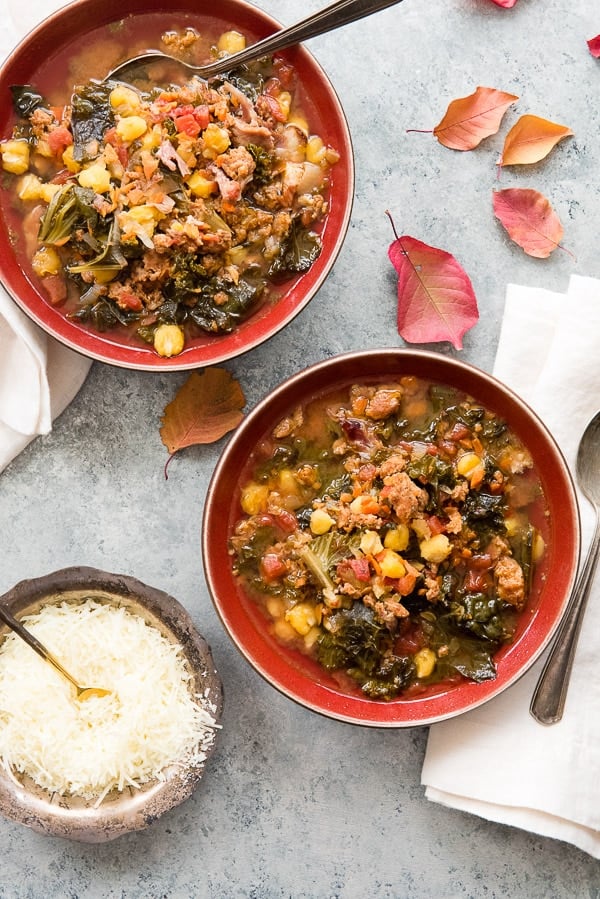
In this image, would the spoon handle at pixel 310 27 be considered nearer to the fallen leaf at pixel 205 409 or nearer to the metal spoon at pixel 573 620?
the fallen leaf at pixel 205 409

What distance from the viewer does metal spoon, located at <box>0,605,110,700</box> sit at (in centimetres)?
358

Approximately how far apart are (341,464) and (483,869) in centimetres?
213

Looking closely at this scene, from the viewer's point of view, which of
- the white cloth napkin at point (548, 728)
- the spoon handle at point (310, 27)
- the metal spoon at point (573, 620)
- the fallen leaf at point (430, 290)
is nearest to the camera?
the spoon handle at point (310, 27)

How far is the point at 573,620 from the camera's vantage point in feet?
12.3

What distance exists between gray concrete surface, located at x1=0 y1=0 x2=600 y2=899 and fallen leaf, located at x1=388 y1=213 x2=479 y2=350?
4.6 inches

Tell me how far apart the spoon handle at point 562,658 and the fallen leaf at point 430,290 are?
1144mm

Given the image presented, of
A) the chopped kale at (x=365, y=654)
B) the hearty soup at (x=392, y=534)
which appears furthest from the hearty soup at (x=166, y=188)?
the chopped kale at (x=365, y=654)

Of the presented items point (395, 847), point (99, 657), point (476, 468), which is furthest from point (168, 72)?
point (395, 847)

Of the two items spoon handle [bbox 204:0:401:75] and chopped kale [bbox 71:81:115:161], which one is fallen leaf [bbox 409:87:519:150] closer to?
spoon handle [bbox 204:0:401:75]

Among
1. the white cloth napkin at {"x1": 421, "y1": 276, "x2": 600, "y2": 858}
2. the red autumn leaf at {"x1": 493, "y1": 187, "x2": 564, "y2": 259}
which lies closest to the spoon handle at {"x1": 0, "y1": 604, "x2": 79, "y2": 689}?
the white cloth napkin at {"x1": 421, "y1": 276, "x2": 600, "y2": 858}

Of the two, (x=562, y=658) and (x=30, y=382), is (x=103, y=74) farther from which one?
Result: (x=562, y=658)

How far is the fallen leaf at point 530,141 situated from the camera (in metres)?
4.17

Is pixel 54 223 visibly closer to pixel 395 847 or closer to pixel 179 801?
pixel 179 801

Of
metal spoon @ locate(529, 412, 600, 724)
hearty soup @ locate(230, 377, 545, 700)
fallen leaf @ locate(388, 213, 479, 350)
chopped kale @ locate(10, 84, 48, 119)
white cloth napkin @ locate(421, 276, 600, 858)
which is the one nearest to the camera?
hearty soup @ locate(230, 377, 545, 700)
